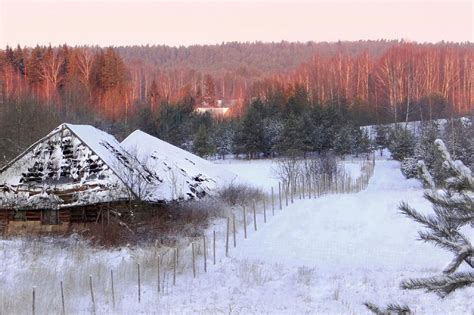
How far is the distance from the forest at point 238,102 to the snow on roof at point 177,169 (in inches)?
320

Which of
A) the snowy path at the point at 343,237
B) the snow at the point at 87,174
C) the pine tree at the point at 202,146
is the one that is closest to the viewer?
the snowy path at the point at 343,237

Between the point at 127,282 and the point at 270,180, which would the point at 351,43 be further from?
the point at 127,282

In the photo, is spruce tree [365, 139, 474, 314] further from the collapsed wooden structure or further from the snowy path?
the collapsed wooden structure

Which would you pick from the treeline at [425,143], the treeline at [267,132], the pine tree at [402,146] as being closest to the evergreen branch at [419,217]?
the treeline at [425,143]

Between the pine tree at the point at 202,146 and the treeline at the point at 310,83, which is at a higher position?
the treeline at the point at 310,83

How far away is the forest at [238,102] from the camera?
2078 inches

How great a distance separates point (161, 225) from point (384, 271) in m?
9.48

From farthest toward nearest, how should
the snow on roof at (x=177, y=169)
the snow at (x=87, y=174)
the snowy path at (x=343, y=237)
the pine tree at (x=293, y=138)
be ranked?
the pine tree at (x=293, y=138), the snow on roof at (x=177, y=169), the snow at (x=87, y=174), the snowy path at (x=343, y=237)

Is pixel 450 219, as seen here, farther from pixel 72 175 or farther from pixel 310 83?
pixel 310 83

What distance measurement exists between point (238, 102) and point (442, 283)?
91.7m

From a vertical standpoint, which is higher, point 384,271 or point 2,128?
point 2,128

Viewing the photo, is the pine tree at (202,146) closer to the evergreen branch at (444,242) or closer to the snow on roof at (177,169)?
the snow on roof at (177,169)

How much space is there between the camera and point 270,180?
137 feet

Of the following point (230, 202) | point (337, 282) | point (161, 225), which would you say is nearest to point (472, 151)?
point (230, 202)
